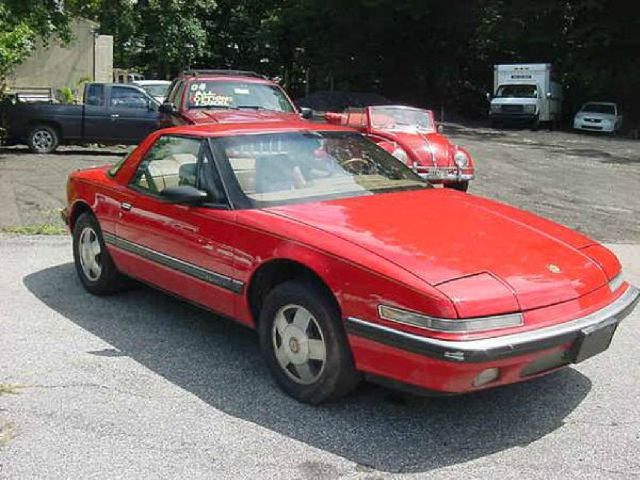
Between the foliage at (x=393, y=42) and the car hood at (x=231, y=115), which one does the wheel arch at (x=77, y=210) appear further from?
the foliage at (x=393, y=42)

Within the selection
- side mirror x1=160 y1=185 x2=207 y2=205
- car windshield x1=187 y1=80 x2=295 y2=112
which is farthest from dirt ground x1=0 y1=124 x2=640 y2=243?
side mirror x1=160 y1=185 x2=207 y2=205

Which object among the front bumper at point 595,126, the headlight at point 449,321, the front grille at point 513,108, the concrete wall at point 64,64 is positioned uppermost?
the concrete wall at point 64,64

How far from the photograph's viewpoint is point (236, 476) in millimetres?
3395

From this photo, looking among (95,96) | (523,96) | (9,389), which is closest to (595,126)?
(523,96)

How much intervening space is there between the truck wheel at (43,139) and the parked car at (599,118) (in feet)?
75.9

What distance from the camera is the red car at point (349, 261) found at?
3.61m

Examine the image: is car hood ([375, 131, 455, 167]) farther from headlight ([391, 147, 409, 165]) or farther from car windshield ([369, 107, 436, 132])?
car windshield ([369, 107, 436, 132])

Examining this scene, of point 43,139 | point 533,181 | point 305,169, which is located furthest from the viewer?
point 43,139

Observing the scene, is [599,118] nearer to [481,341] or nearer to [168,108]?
[168,108]

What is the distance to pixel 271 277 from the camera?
443 cm

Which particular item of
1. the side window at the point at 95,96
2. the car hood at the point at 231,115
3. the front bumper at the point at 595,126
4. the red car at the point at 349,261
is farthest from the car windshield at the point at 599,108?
the red car at the point at 349,261

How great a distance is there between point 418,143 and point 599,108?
78.9 ft

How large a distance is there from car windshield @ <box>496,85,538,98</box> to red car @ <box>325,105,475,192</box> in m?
21.1

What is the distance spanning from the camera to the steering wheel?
5157 mm
